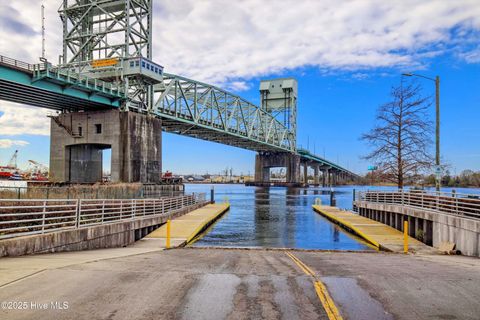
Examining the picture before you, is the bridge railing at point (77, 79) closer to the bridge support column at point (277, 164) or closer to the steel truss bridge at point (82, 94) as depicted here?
the steel truss bridge at point (82, 94)

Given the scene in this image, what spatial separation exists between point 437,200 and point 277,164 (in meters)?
155

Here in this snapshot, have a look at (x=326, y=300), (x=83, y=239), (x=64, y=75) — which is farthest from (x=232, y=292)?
(x=64, y=75)

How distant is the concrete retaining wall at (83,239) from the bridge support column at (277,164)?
487 feet

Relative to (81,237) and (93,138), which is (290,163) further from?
(81,237)

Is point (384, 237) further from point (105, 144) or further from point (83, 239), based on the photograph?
point (105, 144)

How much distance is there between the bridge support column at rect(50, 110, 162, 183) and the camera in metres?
57.9

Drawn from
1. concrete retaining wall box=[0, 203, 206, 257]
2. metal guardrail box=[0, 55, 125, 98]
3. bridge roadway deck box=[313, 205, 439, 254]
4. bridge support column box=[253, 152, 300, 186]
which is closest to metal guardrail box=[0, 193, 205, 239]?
concrete retaining wall box=[0, 203, 206, 257]

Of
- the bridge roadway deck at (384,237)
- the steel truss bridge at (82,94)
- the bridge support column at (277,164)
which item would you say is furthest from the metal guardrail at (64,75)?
the bridge support column at (277,164)

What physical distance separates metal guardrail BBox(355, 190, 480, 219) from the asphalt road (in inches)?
293

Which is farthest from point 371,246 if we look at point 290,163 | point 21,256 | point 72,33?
point 290,163

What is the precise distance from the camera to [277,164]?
175m

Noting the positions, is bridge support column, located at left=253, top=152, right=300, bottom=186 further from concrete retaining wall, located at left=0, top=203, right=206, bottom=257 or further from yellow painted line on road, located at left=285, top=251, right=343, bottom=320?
yellow painted line on road, located at left=285, top=251, right=343, bottom=320

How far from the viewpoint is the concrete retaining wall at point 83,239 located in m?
11.6

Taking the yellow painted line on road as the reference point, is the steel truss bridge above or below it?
above
